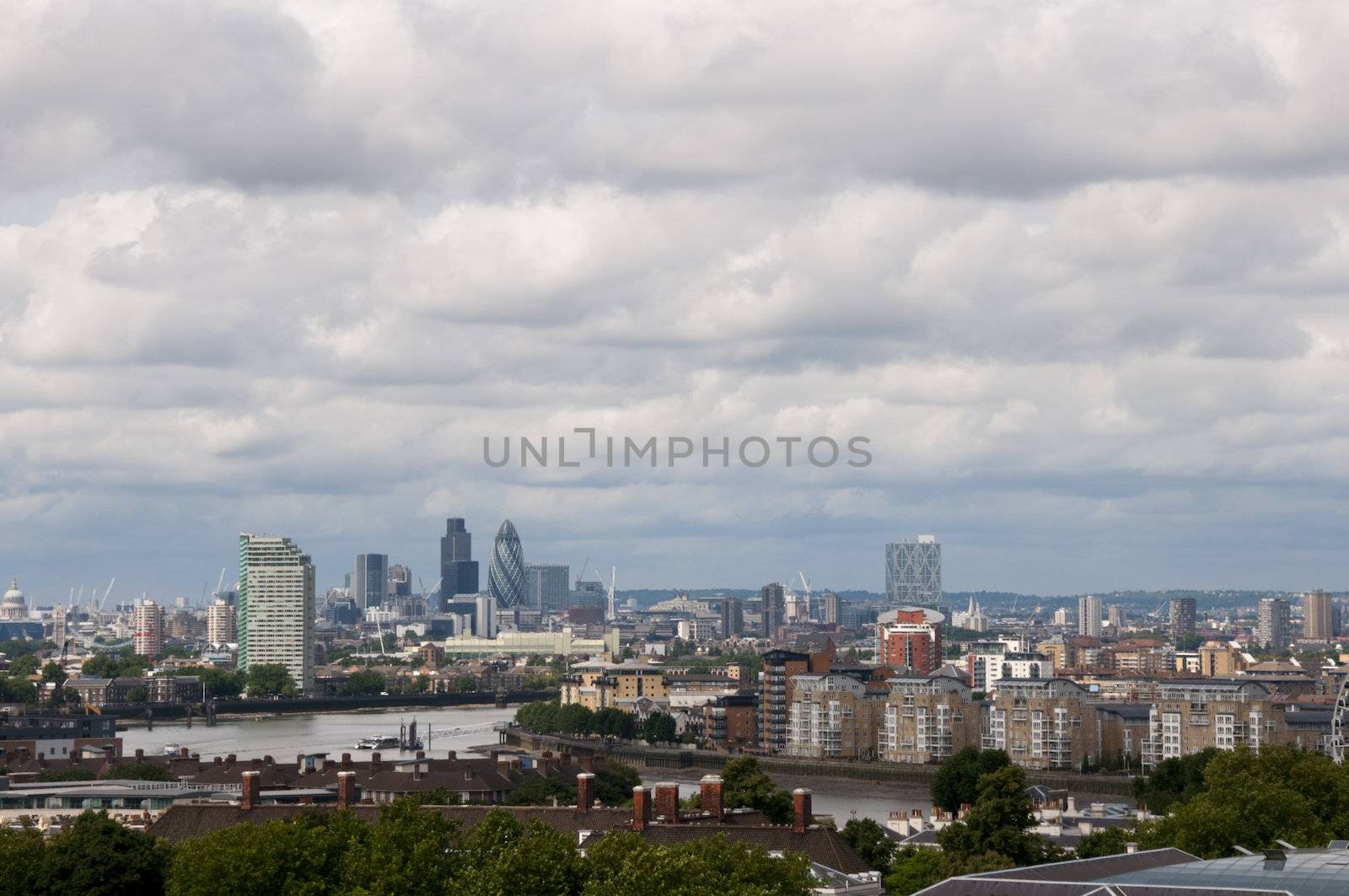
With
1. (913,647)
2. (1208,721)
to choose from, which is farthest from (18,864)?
(913,647)

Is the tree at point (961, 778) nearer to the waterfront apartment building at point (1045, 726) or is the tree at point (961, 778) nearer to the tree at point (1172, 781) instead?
the tree at point (1172, 781)

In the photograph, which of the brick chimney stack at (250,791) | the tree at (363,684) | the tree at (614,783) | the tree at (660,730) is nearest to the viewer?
the brick chimney stack at (250,791)

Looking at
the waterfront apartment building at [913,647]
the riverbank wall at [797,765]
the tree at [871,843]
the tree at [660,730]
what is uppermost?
the waterfront apartment building at [913,647]

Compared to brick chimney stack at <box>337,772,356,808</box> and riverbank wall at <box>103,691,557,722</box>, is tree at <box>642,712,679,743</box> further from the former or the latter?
brick chimney stack at <box>337,772,356,808</box>

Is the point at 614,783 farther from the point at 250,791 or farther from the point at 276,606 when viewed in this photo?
the point at 276,606

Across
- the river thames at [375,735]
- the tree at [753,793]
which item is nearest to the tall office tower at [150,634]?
the river thames at [375,735]

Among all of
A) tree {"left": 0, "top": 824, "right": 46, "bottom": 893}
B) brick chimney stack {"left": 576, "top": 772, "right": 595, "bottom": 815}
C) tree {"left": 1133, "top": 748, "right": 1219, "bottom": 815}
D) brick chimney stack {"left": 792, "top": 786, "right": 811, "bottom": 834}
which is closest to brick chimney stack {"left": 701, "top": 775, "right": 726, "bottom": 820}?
brick chimney stack {"left": 576, "top": 772, "right": 595, "bottom": 815}
